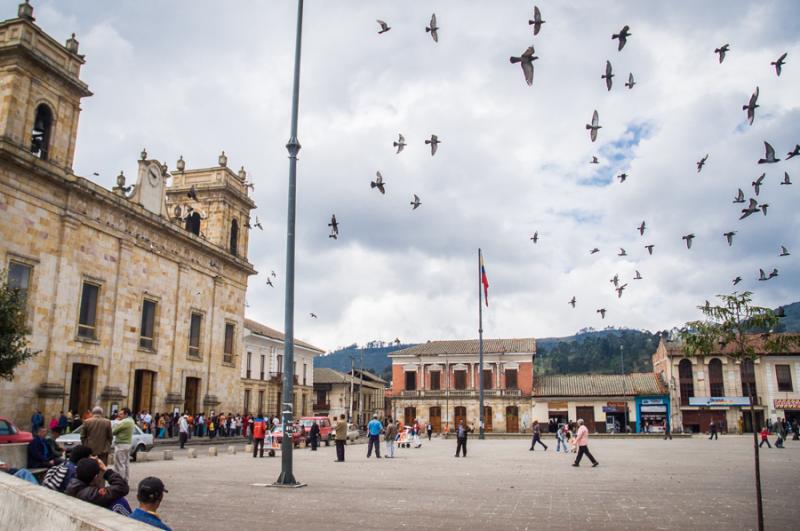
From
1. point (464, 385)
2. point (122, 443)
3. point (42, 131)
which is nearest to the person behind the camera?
point (122, 443)

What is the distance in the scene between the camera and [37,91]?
82.1ft

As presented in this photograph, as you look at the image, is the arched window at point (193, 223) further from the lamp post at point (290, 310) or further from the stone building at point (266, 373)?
the lamp post at point (290, 310)

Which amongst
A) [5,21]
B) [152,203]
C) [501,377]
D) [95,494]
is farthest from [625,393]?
[95,494]

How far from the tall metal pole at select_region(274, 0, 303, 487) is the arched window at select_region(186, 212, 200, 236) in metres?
27.2

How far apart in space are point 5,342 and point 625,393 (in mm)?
47658

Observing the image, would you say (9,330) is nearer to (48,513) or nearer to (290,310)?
(290,310)

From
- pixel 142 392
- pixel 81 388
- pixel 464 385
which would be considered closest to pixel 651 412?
pixel 464 385

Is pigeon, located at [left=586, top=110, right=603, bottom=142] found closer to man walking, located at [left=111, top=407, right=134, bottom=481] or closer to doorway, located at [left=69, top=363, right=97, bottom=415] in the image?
man walking, located at [left=111, top=407, right=134, bottom=481]

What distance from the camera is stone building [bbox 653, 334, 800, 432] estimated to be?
50.5 metres

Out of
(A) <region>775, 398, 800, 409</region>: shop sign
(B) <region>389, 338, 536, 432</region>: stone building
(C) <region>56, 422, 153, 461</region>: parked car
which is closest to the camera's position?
(C) <region>56, 422, 153, 461</region>: parked car

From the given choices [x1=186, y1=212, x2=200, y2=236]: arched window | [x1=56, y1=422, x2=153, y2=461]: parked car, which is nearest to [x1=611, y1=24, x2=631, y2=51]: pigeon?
[x1=56, y1=422, x2=153, y2=461]: parked car

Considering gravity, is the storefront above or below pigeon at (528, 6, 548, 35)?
below

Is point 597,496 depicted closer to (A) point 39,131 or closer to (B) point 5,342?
(B) point 5,342

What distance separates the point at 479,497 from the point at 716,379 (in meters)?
48.8
